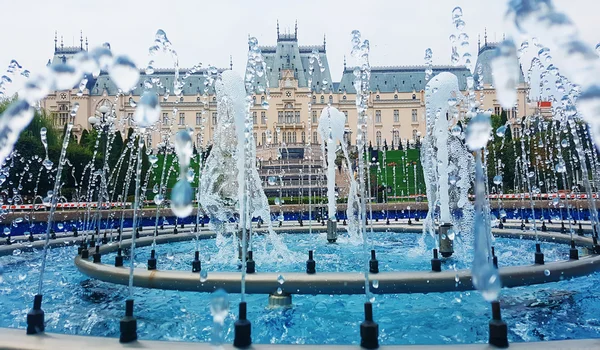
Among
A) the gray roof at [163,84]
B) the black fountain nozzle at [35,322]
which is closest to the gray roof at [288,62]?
the gray roof at [163,84]

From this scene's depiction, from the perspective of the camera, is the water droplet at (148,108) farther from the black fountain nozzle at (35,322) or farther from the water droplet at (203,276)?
the water droplet at (203,276)

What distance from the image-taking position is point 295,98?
71438 mm

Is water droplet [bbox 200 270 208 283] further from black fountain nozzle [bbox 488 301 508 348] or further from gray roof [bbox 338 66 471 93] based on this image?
gray roof [bbox 338 66 471 93]

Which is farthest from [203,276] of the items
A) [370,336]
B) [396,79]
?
[396,79]

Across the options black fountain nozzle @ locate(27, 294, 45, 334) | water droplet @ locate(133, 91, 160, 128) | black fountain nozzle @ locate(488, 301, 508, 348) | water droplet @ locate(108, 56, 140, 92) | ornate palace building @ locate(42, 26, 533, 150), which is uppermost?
ornate palace building @ locate(42, 26, 533, 150)

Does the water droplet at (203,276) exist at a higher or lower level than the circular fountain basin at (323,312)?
higher

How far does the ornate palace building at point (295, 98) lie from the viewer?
2778 inches

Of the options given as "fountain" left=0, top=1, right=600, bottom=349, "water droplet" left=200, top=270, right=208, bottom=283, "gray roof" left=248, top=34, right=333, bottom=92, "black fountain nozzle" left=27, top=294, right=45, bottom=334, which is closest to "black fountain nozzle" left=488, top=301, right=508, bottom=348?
"fountain" left=0, top=1, right=600, bottom=349

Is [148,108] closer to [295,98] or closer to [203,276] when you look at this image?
[203,276]

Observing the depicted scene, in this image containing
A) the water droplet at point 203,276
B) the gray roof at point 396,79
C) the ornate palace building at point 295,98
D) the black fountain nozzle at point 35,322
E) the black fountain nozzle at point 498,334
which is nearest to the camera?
the black fountain nozzle at point 498,334

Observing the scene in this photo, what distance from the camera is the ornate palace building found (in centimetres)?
7056

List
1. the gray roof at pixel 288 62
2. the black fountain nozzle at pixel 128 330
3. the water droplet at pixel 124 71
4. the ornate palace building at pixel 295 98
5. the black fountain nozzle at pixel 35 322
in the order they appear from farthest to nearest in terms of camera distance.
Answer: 1. the gray roof at pixel 288 62
2. the ornate palace building at pixel 295 98
3. the water droplet at pixel 124 71
4. the black fountain nozzle at pixel 35 322
5. the black fountain nozzle at pixel 128 330

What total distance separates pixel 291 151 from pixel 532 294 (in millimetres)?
60060

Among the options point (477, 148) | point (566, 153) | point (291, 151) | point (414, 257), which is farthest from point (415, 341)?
point (291, 151)
